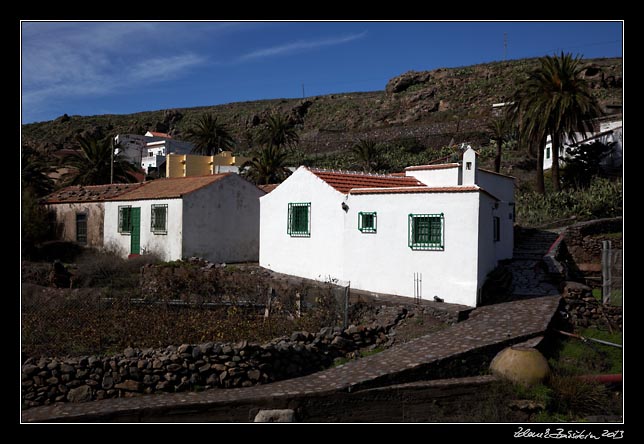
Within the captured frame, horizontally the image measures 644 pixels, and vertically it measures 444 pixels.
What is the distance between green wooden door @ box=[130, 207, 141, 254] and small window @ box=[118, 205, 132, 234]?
0.25 m

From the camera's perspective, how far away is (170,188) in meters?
23.8

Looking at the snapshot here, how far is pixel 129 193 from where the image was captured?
2522 cm

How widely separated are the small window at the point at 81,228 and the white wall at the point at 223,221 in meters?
7.02

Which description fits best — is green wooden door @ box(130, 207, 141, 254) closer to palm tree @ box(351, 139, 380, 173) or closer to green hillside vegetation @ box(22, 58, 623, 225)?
green hillside vegetation @ box(22, 58, 623, 225)

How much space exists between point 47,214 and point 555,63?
2653 centimetres

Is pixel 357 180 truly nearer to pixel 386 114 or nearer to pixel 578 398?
pixel 578 398

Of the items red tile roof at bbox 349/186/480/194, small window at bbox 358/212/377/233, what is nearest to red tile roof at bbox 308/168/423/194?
red tile roof at bbox 349/186/480/194

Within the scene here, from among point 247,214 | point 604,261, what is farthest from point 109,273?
point 604,261

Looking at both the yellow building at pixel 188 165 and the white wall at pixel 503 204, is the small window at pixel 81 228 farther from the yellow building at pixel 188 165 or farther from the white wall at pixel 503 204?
the white wall at pixel 503 204

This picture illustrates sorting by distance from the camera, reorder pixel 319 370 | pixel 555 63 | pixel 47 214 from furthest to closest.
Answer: pixel 555 63 → pixel 47 214 → pixel 319 370

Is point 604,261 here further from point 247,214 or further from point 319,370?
point 247,214

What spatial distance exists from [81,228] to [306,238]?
12.5 meters

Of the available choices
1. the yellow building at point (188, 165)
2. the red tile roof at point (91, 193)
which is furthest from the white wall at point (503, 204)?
the yellow building at point (188, 165)

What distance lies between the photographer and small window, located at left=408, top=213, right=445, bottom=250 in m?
15.5
